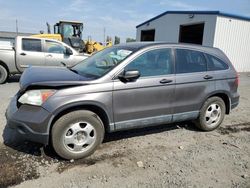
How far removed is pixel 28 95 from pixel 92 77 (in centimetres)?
97

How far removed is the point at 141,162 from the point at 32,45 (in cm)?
762

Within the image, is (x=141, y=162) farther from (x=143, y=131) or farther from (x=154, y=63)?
(x=154, y=63)

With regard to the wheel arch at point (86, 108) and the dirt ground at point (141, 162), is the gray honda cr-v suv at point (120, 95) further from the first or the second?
the dirt ground at point (141, 162)

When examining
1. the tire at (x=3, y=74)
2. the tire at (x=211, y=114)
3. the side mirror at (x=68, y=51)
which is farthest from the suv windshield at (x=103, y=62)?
the tire at (x=3, y=74)

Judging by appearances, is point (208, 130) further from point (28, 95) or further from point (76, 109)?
point (28, 95)

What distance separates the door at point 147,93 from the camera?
13.5ft

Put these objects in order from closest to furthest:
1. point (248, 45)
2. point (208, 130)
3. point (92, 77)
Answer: point (92, 77) < point (208, 130) < point (248, 45)

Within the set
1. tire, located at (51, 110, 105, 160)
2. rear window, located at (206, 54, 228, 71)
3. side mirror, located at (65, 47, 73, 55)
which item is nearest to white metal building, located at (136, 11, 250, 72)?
side mirror, located at (65, 47, 73, 55)

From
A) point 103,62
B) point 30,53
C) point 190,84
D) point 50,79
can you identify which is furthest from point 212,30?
point 50,79

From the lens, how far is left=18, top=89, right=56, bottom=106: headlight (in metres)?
3.60

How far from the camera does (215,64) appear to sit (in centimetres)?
533

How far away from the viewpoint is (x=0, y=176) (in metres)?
3.32

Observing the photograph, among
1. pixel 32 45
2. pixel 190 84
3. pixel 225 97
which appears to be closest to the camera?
pixel 190 84

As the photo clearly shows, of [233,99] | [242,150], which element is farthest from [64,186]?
[233,99]
